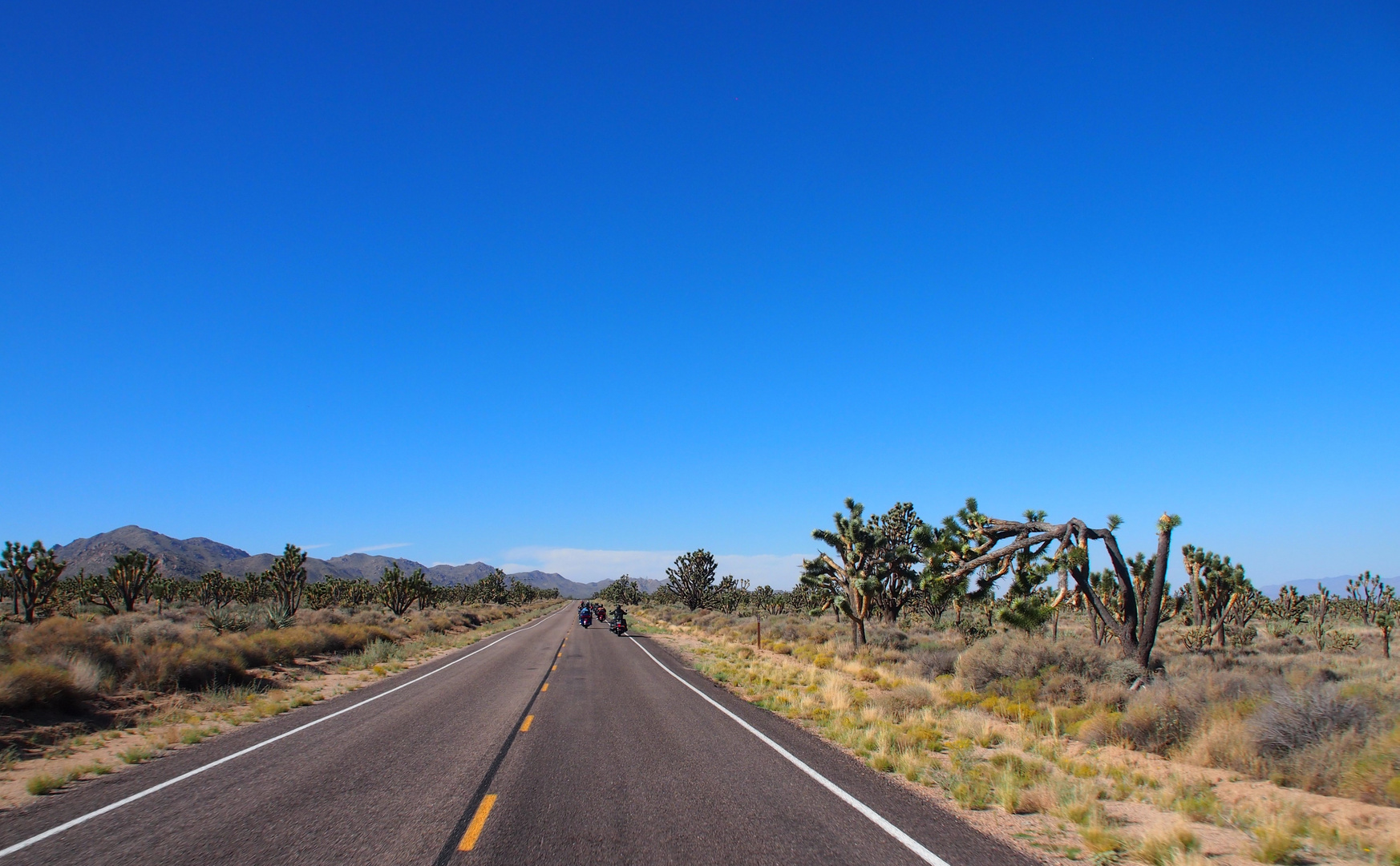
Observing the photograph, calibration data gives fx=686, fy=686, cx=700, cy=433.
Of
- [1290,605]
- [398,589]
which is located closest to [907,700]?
[1290,605]

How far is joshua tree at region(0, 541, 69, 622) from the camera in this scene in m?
→ 34.9

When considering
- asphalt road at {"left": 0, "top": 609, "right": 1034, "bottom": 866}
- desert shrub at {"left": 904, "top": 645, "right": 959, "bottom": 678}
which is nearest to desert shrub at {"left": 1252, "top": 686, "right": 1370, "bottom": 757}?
asphalt road at {"left": 0, "top": 609, "right": 1034, "bottom": 866}

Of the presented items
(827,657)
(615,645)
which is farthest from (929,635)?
(615,645)

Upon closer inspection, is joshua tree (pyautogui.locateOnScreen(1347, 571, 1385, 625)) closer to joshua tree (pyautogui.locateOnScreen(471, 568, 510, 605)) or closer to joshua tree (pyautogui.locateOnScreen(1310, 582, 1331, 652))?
joshua tree (pyautogui.locateOnScreen(1310, 582, 1331, 652))

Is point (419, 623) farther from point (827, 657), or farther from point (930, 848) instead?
point (930, 848)

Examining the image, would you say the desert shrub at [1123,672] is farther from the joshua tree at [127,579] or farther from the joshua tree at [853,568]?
the joshua tree at [127,579]

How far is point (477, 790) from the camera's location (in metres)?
7.62

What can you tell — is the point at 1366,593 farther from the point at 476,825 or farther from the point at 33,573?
the point at 33,573

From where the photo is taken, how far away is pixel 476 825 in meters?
6.38

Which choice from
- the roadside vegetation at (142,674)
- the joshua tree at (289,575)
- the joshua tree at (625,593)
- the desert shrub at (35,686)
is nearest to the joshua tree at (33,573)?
the roadside vegetation at (142,674)

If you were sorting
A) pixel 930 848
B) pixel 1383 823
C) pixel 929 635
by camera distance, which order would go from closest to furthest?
pixel 930 848 < pixel 1383 823 < pixel 929 635

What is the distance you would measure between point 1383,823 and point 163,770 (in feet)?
45.8

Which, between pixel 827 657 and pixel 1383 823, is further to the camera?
pixel 827 657

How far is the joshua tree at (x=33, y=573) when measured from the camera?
115ft
